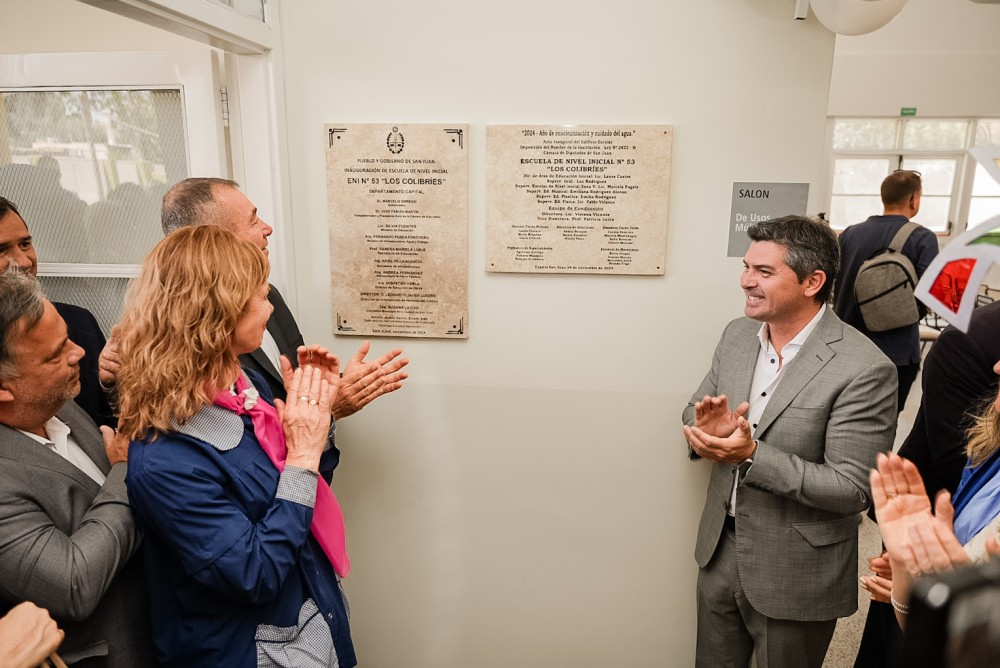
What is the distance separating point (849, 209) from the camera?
7.88 meters

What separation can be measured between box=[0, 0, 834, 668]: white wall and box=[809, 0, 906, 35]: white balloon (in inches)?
4.6

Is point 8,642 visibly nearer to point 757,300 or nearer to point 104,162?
point 104,162

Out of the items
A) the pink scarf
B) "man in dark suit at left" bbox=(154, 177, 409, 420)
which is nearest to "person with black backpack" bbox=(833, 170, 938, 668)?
"man in dark suit at left" bbox=(154, 177, 409, 420)

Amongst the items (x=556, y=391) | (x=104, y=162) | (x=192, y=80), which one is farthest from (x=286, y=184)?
(x=556, y=391)

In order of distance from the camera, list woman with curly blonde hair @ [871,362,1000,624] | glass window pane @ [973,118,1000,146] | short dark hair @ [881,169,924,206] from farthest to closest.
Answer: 1. glass window pane @ [973,118,1000,146]
2. short dark hair @ [881,169,924,206]
3. woman with curly blonde hair @ [871,362,1000,624]

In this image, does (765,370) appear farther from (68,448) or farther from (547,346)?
(68,448)

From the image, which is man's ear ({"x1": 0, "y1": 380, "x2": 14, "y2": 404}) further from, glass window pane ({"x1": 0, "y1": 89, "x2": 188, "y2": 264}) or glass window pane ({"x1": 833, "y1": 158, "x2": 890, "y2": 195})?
glass window pane ({"x1": 833, "y1": 158, "x2": 890, "y2": 195})

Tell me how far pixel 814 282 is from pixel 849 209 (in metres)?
7.54

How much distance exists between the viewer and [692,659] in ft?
7.10

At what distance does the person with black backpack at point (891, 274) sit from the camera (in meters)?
2.96

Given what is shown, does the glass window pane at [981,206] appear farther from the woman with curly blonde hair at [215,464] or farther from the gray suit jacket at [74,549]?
the gray suit jacket at [74,549]

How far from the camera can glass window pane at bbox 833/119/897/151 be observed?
7.45 metres

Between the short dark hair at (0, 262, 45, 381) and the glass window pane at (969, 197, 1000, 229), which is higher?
the glass window pane at (969, 197, 1000, 229)

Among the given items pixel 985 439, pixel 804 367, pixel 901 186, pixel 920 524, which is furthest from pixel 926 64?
pixel 920 524
